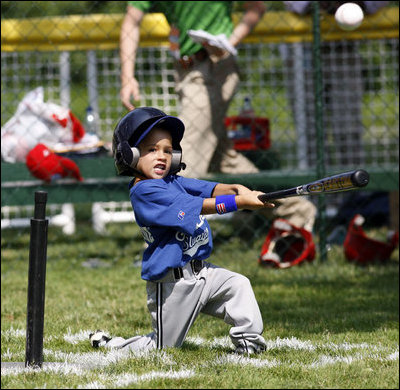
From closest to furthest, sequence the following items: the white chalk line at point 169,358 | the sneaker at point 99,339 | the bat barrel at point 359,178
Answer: the bat barrel at point 359,178 → the white chalk line at point 169,358 → the sneaker at point 99,339

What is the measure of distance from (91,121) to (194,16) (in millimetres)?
1323

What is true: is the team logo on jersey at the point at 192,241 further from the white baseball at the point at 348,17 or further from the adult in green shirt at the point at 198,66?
the adult in green shirt at the point at 198,66

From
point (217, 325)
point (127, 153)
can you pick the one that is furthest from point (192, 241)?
point (217, 325)

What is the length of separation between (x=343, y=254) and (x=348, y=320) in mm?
2074

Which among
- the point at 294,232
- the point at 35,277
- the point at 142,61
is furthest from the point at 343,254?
the point at 35,277

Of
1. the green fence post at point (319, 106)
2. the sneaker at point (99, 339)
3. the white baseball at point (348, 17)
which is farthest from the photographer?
the green fence post at point (319, 106)

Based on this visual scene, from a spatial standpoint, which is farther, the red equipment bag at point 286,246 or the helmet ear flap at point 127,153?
the red equipment bag at point 286,246

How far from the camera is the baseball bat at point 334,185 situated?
2598 millimetres

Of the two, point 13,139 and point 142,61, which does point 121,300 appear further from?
point 142,61

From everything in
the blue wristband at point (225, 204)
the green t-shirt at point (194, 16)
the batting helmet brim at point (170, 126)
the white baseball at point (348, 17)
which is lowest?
the blue wristband at point (225, 204)

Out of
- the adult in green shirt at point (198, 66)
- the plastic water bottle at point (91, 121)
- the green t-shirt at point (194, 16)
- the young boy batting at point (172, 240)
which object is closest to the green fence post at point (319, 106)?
the adult in green shirt at point (198, 66)

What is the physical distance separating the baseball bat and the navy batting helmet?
0.59 m

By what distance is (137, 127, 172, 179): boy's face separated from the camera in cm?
345

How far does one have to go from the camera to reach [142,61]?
7234 millimetres
